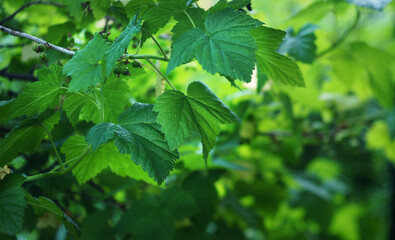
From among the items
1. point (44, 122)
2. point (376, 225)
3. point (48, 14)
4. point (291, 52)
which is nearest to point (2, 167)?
point (44, 122)

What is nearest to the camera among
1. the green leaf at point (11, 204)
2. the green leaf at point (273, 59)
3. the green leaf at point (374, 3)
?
the green leaf at point (11, 204)

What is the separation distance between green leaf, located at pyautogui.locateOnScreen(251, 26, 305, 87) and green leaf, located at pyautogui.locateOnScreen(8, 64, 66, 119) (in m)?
0.33

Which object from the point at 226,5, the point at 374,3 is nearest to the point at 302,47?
the point at 374,3

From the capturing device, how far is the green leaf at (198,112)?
524 millimetres

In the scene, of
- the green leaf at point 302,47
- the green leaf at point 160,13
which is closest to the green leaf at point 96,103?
the green leaf at point 160,13

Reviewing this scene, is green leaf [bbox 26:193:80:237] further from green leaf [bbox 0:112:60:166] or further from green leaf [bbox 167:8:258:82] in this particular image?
green leaf [bbox 167:8:258:82]

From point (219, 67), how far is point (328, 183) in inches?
79.0

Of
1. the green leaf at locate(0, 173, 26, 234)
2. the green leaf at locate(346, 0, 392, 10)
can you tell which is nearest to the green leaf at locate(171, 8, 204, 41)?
the green leaf at locate(0, 173, 26, 234)

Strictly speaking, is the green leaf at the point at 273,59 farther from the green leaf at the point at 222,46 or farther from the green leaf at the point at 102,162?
the green leaf at the point at 102,162

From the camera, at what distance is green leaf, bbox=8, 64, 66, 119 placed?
1.82 feet

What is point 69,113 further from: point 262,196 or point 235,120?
point 262,196

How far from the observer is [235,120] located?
56 cm

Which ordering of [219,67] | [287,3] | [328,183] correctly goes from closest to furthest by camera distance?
[219,67], [328,183], [287,3]

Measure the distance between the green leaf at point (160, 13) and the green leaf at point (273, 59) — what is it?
13cm
